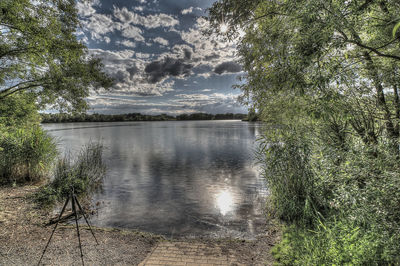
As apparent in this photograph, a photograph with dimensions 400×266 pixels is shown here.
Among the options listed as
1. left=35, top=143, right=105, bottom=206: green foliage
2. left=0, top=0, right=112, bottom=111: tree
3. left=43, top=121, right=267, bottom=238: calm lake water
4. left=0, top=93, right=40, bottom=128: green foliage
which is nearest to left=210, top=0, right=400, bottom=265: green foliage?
left=43, top=121, right=267, bottom=238: calm lake water

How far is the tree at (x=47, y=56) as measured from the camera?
6.43 m

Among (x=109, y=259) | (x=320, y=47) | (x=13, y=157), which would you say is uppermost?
(x=320, y=47)

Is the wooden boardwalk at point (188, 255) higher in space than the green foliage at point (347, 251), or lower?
lower

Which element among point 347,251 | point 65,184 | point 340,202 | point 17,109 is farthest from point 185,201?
point 17,109

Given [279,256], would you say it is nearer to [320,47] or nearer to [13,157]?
[320,47]

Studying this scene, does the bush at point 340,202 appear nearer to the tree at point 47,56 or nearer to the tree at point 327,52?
the tree at point 327,52

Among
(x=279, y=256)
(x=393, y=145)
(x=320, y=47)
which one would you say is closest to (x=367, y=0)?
(x=320, y=47)

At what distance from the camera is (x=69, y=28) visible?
951cm

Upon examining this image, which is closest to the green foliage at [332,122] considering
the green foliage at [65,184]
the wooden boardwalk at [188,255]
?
the wooden boardwalk at [188,255]

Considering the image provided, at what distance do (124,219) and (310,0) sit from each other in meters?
9.25

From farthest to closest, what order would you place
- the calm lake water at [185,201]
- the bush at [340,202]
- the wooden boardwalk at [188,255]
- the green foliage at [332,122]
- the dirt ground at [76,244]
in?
the calm lake water at [185,201]
the dirt ground at [76,244]
the wooden boardwalk at [188,255]
the green foliage at [332,122]
the bush at [340,202]

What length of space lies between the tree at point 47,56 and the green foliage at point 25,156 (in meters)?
2.16

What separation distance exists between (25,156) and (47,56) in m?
6.65

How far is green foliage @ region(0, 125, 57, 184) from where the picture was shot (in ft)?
34.9
